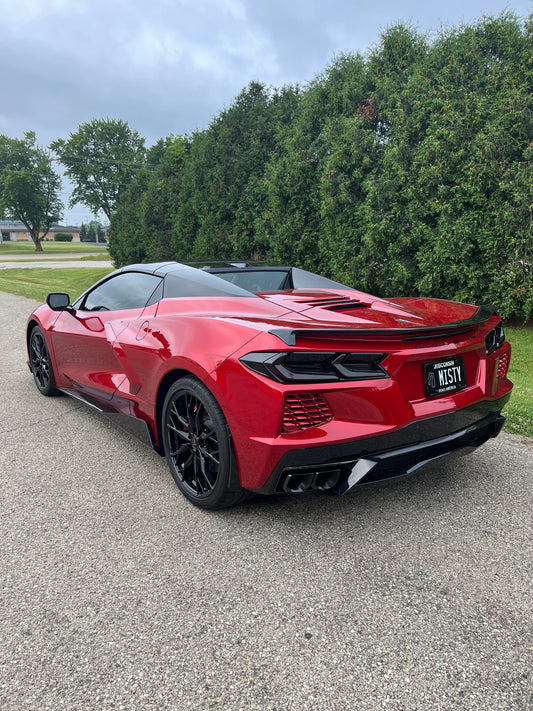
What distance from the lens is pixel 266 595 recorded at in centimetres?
210

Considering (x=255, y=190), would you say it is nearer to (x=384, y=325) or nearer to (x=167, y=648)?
(x=384, y=325)

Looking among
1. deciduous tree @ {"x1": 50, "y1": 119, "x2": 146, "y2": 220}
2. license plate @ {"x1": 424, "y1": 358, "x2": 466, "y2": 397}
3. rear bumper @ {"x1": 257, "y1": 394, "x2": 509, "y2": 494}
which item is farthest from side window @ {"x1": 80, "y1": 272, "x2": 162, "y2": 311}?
deciduous tree @ {"x1": 50, "y1": 119, "x2": 146, "y2": 220}

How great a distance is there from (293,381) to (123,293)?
6.69 ft

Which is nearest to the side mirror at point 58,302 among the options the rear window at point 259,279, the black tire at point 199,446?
the rear window at point 259,279

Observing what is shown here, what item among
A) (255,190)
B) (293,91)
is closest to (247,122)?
(293,91)

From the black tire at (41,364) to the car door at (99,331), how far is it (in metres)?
0.33

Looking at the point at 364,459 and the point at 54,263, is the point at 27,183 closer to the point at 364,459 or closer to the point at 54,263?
the point at 54,263

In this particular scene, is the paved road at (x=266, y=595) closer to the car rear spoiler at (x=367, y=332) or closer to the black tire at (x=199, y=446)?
the black tire at (x=199, y=446)

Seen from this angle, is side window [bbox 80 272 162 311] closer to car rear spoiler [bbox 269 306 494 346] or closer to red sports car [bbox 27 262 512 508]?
red sports car [bbox 27 262 512 508]

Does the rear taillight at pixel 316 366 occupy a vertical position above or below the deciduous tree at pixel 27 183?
below

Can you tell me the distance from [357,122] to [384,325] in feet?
24.9

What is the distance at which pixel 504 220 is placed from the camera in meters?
7.19

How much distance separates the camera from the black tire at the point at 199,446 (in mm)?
2520

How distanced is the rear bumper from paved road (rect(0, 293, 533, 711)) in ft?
1.18
